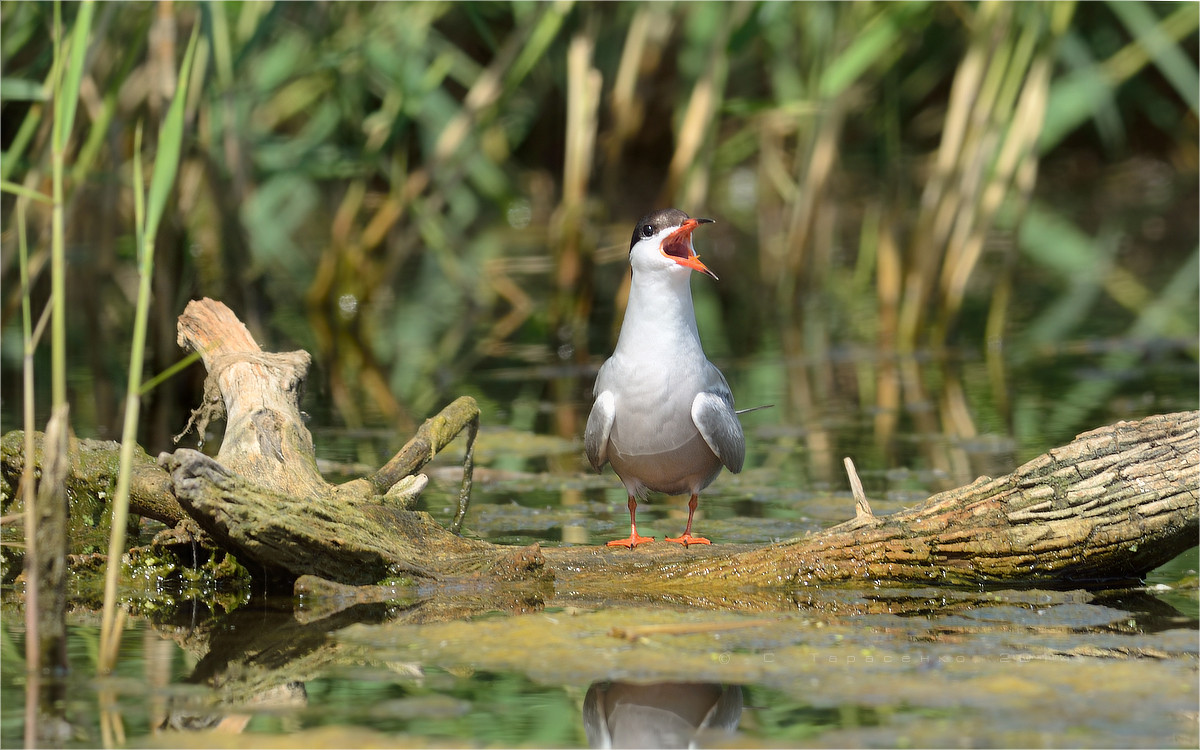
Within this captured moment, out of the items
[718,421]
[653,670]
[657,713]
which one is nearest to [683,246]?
[718,421]

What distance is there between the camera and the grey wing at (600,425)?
182 inches

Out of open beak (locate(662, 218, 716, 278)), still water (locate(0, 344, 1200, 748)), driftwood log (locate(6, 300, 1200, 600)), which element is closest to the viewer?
still water (locate(0, 344, 1200, 748))

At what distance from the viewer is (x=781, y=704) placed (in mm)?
3277

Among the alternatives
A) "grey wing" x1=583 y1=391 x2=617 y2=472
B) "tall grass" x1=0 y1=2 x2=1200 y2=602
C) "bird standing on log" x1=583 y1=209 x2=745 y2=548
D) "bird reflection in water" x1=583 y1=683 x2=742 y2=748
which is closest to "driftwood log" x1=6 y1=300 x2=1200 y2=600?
"bird standing on log" x1=583 y1=209 x2=745 y2=548

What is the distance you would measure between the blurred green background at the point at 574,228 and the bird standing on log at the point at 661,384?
2376 mm

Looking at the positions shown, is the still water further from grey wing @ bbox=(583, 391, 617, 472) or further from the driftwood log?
grey wing @ bbox=(583, 391, 617, 472)

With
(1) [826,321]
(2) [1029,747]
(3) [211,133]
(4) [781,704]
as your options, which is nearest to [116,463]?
(4) [781,704]

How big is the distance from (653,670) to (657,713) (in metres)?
0.19

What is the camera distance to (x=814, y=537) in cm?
430

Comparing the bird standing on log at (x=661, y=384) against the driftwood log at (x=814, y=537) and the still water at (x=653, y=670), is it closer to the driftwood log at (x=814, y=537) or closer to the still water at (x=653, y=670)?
the driftwood log at (x=814, y=537)

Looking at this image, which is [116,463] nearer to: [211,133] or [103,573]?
[103,573]

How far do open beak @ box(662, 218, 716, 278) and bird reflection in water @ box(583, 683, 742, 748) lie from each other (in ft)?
4.96

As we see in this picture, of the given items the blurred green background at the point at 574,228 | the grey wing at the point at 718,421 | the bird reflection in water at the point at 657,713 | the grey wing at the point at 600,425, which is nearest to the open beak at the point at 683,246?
the grey wing at the point at 718,421

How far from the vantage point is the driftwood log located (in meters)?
4.09
